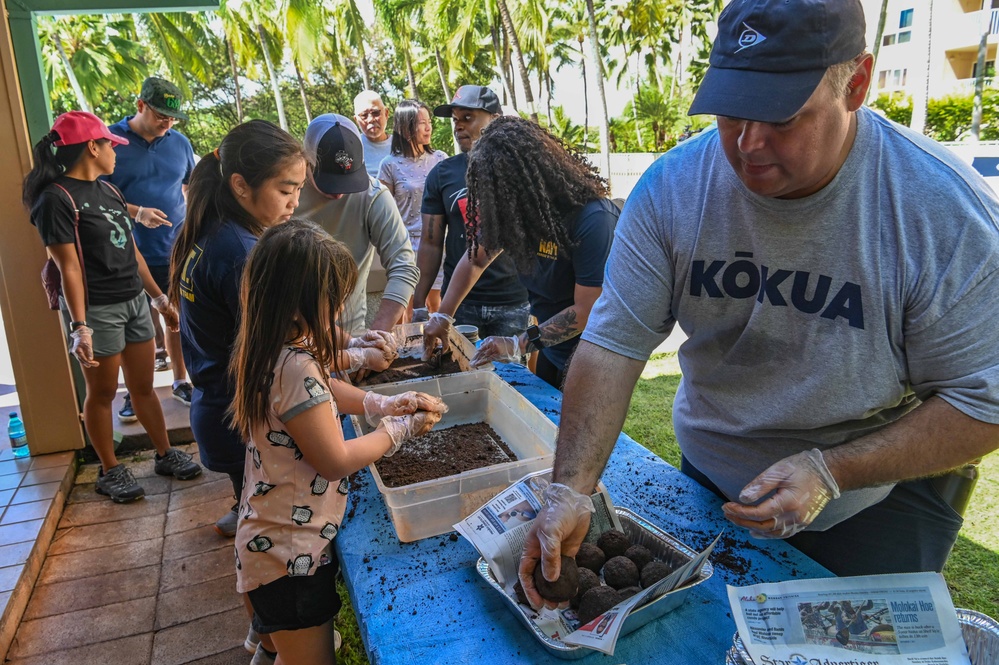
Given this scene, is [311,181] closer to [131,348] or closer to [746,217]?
[131,348]

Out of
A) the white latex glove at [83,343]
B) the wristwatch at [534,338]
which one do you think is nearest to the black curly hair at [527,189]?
the wristwatch at [534,338]

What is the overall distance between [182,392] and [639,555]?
11.9 ft

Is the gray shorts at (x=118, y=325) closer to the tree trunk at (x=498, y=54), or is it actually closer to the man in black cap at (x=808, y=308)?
the man in black cap at (x=808, y=308)

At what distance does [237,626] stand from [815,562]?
202 cm

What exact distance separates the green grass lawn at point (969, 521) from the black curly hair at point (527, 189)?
2012 mm

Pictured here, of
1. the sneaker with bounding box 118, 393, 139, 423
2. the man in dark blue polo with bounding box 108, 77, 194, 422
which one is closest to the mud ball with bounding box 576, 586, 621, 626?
the man in dark blue polo with bounding box 108, 77, 194, 422

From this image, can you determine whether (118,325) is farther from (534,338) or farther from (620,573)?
(620,573)

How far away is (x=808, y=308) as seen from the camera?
116 cm

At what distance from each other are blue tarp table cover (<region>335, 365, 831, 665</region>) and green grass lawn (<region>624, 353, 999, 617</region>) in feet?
5.01

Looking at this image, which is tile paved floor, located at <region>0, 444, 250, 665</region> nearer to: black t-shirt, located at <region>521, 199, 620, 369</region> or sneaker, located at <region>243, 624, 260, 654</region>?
sneaker, located at <region>243, 624, 260, 654</region>

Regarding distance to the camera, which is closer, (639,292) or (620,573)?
(620,573)

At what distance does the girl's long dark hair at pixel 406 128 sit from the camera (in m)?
4.30

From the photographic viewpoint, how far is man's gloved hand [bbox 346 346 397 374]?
7.16ft

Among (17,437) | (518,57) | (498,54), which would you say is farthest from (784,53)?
(498,54)
